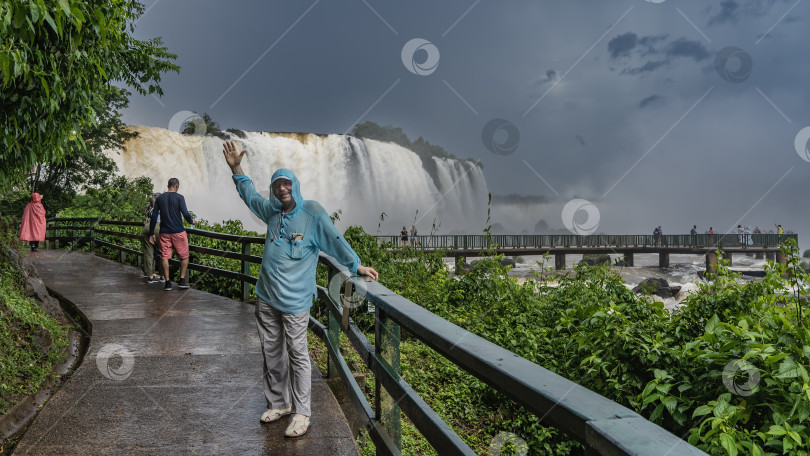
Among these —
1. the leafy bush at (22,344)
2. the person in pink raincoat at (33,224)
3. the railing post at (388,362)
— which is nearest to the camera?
the railing post at (388,362)

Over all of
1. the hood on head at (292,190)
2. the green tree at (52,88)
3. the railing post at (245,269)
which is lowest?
the railing post at (245,269)

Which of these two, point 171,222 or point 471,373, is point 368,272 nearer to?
point 471,373

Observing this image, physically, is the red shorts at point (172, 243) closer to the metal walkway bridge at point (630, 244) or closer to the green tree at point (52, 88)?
the green tree at point (52, 88)

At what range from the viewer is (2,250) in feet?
25.3

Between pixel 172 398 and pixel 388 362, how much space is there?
2.52 m

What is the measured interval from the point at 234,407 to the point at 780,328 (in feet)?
13.2

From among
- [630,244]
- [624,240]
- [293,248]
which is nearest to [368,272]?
[293,248]

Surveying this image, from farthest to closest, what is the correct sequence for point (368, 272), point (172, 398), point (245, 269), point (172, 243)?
point (172, 243) < point (245, 269) < point (172, 398) < point (368, 272)

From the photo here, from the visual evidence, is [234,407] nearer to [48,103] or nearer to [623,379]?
[623,379]

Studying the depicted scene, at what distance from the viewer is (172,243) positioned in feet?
32.6

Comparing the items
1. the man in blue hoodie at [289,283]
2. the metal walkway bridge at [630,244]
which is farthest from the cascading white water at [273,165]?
the man in blue hoodie at [289,283]

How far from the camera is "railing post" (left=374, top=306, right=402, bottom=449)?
2658mm

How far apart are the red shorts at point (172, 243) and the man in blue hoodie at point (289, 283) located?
6.57m

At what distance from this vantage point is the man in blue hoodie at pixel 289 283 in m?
3.72
